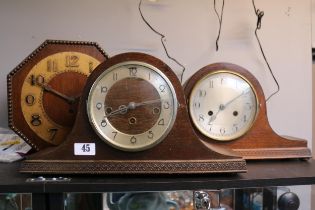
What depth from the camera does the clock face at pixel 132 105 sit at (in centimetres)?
61

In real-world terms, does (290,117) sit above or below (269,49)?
below

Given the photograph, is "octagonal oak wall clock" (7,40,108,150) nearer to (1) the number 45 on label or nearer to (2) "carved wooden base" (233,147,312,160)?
(1) the number 45 on label

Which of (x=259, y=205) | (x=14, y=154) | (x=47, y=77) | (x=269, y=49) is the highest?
(x=269, y=49)

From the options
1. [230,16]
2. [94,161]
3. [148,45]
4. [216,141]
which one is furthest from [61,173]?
[230,16]

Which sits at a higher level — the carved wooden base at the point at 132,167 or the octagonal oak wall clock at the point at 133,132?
the octagonal oak wall clock at the point at 133,132

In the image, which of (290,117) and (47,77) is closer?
(47,77)

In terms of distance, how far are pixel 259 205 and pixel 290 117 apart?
1.64 ft

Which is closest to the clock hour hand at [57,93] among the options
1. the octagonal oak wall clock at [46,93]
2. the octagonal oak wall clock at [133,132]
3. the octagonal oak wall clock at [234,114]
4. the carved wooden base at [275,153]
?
the octagonal oak wall clock at [46,93]

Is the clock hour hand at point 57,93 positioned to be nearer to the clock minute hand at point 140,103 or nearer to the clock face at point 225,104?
the clock minute hand at point 140,103

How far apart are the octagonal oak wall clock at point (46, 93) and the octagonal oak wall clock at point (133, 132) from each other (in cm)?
12

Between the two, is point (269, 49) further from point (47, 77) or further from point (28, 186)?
point (28, 186)

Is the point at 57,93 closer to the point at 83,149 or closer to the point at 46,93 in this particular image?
the point at 46,93

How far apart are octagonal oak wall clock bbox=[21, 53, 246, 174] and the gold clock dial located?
0.12 m

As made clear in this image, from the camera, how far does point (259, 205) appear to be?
0.68 metres
